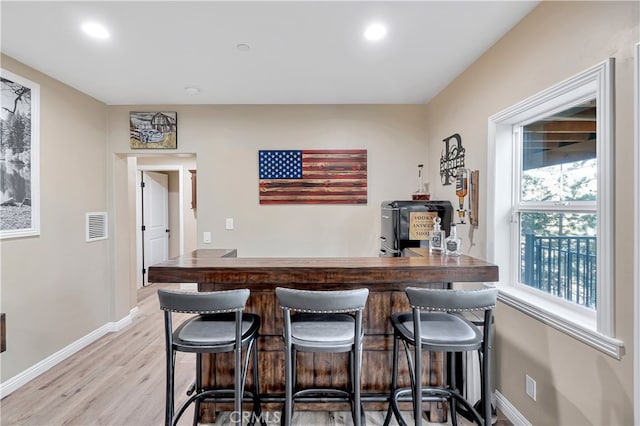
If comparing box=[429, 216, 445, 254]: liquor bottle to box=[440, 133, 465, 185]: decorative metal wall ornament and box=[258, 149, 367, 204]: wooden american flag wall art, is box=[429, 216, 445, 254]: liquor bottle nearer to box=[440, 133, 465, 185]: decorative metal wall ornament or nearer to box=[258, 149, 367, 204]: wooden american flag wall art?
box=[440, 133, 465, 185]: decorative metal wall ornament

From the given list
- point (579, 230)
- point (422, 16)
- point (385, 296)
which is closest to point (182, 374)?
point (385, 296)

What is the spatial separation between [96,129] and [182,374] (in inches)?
112

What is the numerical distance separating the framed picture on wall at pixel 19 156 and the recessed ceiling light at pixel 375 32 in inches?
113

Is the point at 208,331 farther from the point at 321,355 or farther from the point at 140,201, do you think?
the point at 140,201

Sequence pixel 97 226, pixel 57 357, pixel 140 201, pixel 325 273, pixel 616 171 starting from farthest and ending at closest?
pixel 140 201, pixel 97 226, pixel 57 357, pixel 325 273, pixel 616 171

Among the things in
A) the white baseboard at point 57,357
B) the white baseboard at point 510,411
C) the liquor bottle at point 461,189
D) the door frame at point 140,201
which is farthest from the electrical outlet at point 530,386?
the door frame at point 140,201

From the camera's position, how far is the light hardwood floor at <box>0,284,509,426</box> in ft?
6.75

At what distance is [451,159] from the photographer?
2.98 meters

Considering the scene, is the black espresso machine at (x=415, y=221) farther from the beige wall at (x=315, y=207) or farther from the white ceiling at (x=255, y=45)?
the white ceiling at (x=255, y=45)

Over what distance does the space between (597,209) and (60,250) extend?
13.6 ft

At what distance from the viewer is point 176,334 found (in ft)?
5.38

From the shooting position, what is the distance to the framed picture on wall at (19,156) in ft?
7.81

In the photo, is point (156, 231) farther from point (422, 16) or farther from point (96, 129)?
point (422, 16)

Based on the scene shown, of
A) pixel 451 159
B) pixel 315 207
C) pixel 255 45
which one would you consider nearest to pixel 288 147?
pixel 315 207
